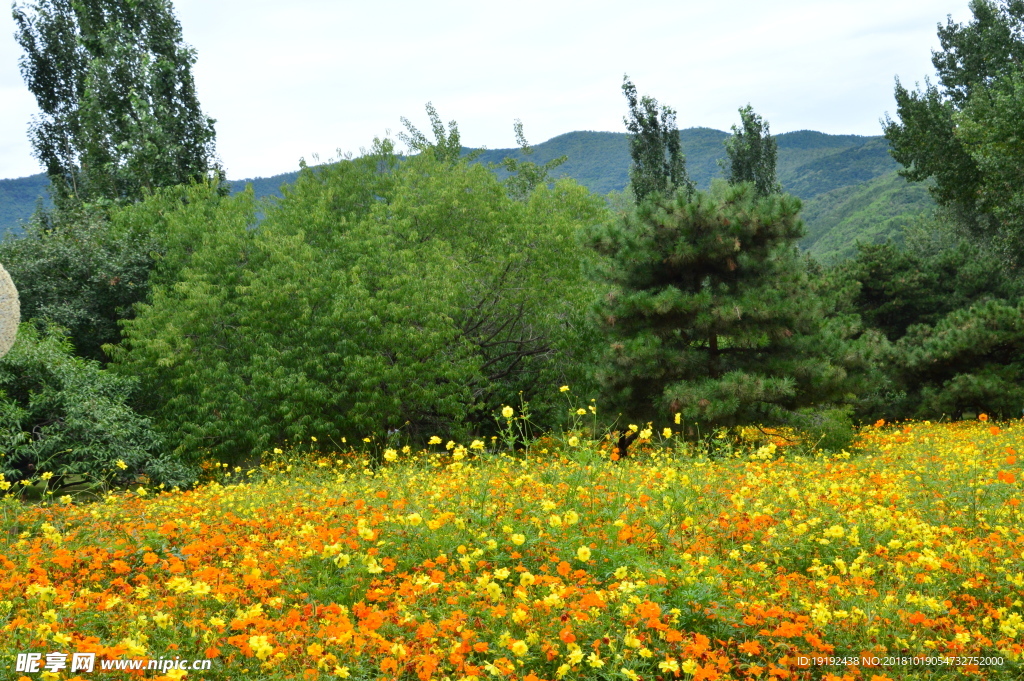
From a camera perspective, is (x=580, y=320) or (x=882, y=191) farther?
(x=882, y=191)

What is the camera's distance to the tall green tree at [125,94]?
1117 inches

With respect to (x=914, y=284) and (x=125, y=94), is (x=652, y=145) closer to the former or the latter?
(x=914, y=284)

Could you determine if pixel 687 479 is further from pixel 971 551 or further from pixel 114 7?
pixel 114 7

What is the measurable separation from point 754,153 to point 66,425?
32.0 metres

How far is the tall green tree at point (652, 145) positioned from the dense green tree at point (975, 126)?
9.38 meters

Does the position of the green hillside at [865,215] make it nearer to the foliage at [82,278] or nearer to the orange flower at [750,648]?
the foliage at [82,278]

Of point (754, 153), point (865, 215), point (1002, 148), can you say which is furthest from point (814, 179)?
point (1002, 148)

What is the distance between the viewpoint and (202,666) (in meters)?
3.50

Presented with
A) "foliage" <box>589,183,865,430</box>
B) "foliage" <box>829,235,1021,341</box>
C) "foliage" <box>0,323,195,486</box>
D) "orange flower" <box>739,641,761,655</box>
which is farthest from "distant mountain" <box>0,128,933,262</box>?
"orange flower" <box>739,641,761,655</box>

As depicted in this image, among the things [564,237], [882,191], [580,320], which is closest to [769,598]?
[580,320]

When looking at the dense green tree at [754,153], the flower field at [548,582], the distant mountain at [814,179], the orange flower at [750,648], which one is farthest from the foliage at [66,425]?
the dense green tree at [754,153]

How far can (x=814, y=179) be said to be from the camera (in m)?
106

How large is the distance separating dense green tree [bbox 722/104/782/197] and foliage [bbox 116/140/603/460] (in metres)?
19.8

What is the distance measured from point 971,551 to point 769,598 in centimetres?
156
